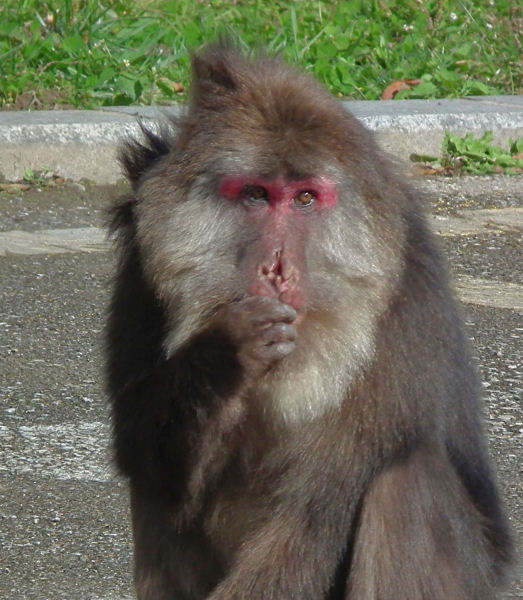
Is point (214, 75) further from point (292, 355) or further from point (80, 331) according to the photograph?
point (80, 331)

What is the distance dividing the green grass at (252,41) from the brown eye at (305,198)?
5306mm

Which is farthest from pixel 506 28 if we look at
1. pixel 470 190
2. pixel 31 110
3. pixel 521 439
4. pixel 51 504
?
pixel 51 504

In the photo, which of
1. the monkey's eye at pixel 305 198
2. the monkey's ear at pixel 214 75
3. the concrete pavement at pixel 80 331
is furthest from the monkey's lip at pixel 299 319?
the concrete pavement at pixel 80 331

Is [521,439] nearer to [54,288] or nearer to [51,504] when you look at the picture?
[51,504]

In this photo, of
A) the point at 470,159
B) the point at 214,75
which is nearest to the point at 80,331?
the point at 214,75

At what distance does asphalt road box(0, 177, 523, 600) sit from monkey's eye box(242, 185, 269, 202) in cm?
130

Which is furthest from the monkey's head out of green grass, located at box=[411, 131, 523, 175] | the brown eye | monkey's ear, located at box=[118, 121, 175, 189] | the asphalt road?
green grass, located at box=[411, 131, 523, 175]

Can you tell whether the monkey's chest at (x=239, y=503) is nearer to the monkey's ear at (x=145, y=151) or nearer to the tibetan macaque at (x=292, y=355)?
the tibetan macaque at (x=292, y=355)

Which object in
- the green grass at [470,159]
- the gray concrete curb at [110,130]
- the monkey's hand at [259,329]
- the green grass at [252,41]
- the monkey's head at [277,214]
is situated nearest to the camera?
the monkey's hand at [259,329]

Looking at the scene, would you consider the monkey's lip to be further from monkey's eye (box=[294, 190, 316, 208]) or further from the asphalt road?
the asphalt road

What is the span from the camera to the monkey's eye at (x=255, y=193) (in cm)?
307

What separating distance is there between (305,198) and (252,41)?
17.2ft

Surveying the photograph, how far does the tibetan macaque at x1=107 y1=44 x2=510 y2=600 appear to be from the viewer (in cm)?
305

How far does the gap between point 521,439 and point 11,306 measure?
94.6 inches
